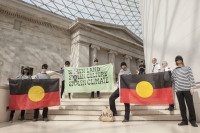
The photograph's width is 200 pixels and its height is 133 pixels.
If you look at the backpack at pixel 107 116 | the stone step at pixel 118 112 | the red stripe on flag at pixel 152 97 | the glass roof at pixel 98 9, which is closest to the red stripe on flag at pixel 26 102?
the stone step at pixel 118 112

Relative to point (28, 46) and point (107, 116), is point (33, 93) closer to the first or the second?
point (107, 116)

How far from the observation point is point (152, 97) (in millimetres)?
5359

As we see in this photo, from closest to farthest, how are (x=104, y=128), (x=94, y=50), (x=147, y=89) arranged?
(x=104, y=128) < (x=147, y=89) < (x=94, y=50)

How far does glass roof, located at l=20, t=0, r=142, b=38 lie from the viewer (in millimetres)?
26328

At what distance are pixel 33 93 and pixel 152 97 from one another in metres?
5.05

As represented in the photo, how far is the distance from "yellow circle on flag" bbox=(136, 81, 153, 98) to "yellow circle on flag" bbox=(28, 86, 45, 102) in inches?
165

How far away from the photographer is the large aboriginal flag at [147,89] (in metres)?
5.25

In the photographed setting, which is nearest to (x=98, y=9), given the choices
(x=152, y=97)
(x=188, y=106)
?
(x=152, y=97)

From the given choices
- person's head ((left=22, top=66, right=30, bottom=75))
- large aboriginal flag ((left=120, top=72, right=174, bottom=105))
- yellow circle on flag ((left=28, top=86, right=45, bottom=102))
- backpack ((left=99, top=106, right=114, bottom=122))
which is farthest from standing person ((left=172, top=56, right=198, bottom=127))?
person's head ((left=22, top=66, right=30, bottom=75))

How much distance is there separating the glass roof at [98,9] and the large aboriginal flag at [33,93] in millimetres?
22811

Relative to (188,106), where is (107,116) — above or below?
below

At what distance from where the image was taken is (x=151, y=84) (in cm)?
550

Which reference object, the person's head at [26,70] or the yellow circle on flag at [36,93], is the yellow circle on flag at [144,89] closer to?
the yellow circle on flag at [36,93]

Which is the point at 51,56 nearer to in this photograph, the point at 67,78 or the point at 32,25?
the point at 32,25
